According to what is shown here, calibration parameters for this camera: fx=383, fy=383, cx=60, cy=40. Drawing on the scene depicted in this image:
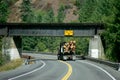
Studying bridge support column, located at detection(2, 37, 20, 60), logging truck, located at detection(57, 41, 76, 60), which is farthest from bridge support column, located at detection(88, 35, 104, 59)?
bridge support column, located at detection(2, 37, 20, 60)

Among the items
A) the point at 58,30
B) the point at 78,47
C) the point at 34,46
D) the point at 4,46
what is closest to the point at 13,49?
the point at 4,46

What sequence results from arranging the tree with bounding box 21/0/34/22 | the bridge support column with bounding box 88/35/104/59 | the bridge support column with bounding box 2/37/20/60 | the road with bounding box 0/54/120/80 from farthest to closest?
the tree with bounding box 21/0/34/22
the bridge support column with bounding box 2/37/20/60
the bridge support column with bounding box 88/35/104/59
the road with bounding box 0/54/120/80

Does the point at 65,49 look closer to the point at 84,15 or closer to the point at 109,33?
the point at 109,33

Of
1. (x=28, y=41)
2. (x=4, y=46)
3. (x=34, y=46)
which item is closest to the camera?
(x=4, y=46)

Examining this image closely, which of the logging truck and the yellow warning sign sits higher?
the yellow warning sign

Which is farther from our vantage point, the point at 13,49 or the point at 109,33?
the point at 13,49

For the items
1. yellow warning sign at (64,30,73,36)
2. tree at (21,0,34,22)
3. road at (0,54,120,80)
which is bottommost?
road at (0,54,120,80)

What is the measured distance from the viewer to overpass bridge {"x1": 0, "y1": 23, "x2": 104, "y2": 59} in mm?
76375

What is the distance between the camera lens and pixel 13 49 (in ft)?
261

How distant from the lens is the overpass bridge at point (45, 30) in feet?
251

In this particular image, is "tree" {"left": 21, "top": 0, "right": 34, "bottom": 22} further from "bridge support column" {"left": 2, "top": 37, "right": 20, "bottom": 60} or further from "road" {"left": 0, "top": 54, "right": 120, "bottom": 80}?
"road" {"left": 0, "top": 54, "right": 120, "bottom": 80}

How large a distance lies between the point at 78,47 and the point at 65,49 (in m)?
50.2

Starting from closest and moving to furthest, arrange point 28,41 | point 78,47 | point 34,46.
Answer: point 78,47, point 28,41, point 34,46

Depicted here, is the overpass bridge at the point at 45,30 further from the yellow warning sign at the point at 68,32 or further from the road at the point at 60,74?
the road at the point at 60,74
